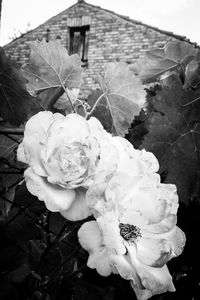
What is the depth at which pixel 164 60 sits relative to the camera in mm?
1011

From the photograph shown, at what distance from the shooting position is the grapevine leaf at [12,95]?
71 centimetres

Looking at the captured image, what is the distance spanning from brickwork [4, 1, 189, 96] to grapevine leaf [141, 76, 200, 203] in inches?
319

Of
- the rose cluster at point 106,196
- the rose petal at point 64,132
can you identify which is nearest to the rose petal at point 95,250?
the rose cluster at point 106,196

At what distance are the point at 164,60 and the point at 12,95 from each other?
474 mm

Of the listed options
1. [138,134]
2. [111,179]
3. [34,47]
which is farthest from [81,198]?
[34,47]

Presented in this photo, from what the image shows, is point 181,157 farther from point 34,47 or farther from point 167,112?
point 34,47

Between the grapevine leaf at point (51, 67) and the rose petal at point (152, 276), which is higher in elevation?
the grapevine leaf at point (51, 67)

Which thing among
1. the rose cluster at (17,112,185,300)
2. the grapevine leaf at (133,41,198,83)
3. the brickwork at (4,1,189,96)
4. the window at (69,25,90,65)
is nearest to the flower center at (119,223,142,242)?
the rose cluster at (17,112,185,300)

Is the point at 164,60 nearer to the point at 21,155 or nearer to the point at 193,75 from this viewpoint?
the point at 193,75

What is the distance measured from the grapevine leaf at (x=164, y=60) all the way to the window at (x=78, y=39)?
885 centimetres

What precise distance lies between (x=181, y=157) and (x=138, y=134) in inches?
7.3

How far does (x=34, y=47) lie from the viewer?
87 cm

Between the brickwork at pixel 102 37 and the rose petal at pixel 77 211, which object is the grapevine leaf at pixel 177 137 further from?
the brickwork at pixel 102 37

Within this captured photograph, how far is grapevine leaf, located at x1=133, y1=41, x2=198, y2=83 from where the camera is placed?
38.2 inches
